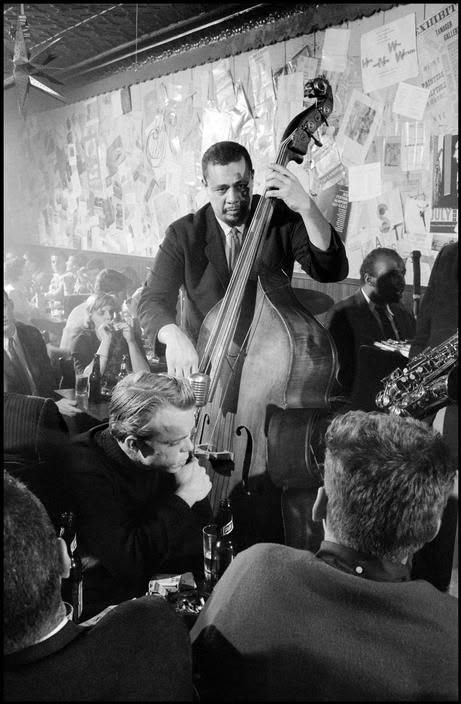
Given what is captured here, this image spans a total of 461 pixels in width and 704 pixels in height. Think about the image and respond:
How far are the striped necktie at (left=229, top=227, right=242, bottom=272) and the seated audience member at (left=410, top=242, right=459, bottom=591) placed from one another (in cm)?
61

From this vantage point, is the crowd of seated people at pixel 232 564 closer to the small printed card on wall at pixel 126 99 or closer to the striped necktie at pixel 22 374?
the striped necktie at pixel 22 374

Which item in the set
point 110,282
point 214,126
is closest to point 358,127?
point 214,126

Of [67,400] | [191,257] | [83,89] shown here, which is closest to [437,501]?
[191,257]

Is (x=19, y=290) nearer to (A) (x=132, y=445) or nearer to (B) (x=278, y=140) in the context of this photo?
(A) (x=132, y=445)

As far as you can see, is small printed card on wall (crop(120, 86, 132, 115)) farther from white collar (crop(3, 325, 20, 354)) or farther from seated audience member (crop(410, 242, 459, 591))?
seated audience member (crop(410, 242, 459, 591))

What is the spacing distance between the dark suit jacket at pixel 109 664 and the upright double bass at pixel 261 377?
2.58 feet

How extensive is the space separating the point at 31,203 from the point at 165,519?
49.1 inches

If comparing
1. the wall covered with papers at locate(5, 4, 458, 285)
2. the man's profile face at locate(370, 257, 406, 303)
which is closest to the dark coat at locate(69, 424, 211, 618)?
the wall covered with papers at locate(5, 4, 458, 285)

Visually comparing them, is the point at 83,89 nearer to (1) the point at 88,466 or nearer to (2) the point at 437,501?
(1) the point at 88,466

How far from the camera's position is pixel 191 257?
213 centimetres

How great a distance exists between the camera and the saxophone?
5.80 feet

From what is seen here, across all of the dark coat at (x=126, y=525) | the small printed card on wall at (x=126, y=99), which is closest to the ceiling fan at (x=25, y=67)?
the small printed card on wall at (x=126, y=99)

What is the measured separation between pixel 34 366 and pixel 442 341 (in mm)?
1417

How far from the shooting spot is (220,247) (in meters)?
2.04
